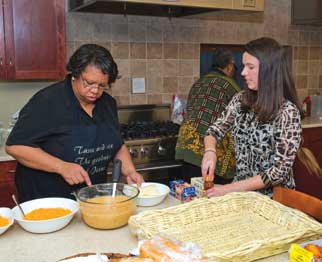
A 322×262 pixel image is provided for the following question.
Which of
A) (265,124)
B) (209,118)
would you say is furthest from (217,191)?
(209,118)

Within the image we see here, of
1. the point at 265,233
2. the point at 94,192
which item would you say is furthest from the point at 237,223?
the point at 94,192

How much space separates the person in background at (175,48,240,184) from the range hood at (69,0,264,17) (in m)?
0.35

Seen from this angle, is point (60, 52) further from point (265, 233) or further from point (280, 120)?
point (265, 233)

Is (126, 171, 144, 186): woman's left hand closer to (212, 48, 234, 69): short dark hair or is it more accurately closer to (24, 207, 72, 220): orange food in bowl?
(24, 207, 72, 220): orange food in bowl

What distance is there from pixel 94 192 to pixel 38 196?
41cm

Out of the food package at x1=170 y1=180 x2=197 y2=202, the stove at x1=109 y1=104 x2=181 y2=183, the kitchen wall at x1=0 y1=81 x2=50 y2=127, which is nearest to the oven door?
the stove at x1=109 y1=104 x2=181 y2=183

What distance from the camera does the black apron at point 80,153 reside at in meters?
1.63

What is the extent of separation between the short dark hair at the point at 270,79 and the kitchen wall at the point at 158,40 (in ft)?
5.31

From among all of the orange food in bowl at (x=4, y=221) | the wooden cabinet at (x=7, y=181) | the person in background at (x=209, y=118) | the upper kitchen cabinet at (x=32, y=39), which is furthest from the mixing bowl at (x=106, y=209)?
the upper kitchen cabinet at (x=32, y=39)

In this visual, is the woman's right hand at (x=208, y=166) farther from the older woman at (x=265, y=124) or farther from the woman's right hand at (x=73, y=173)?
the woman's right hand at (x=73, y=173)

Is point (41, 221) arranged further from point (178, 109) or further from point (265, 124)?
point (178, 109)

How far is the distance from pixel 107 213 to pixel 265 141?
31.9 inches

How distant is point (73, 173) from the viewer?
151 cm

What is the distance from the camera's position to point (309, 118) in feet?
12.9
